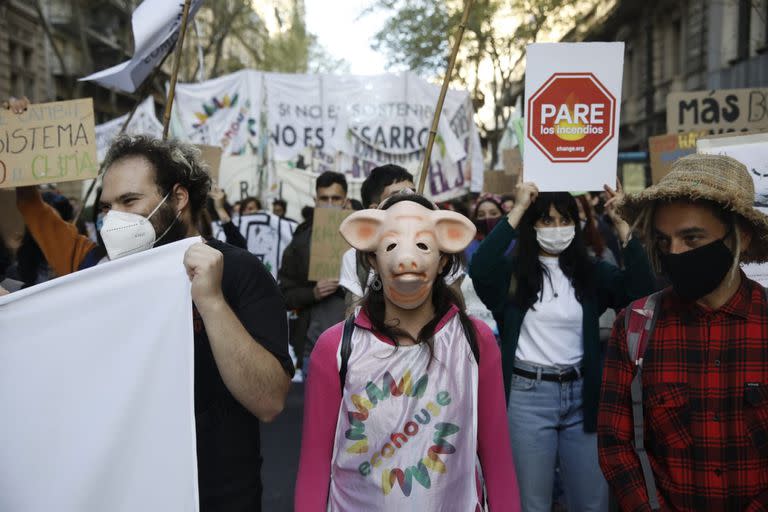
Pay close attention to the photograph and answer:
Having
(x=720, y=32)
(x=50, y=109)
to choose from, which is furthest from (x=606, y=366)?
(x=720, y=32)

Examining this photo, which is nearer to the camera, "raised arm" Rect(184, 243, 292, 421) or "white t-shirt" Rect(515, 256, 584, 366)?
"raised arm" Rect(184, 243, 292, 421)

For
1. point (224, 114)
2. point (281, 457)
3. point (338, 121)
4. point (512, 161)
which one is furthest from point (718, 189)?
point (224, 114)

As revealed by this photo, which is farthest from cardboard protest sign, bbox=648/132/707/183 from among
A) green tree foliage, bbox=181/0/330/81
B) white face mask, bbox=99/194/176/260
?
green tree foliage, bbox=181/0/330/81

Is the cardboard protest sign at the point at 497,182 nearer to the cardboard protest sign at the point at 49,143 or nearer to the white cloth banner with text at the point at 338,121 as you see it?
the white cloth banner with text at the point at 338,121

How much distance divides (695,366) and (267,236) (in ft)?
18.7

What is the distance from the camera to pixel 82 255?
3.47m

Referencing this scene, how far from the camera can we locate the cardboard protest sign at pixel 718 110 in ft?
16.0

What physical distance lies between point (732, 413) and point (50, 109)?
3.25m

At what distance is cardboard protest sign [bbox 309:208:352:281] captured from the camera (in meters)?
5.13

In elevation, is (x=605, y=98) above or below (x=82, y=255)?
above

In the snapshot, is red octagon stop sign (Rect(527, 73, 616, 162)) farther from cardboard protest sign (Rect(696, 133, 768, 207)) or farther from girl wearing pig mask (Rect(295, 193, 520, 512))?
girl wearing pig mask (Rect(295, 193, 520, 512))

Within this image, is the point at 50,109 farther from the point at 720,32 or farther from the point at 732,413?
the point at 720,32

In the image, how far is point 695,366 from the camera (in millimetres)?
2275

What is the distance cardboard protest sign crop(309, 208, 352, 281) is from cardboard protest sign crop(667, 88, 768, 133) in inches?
87.2
